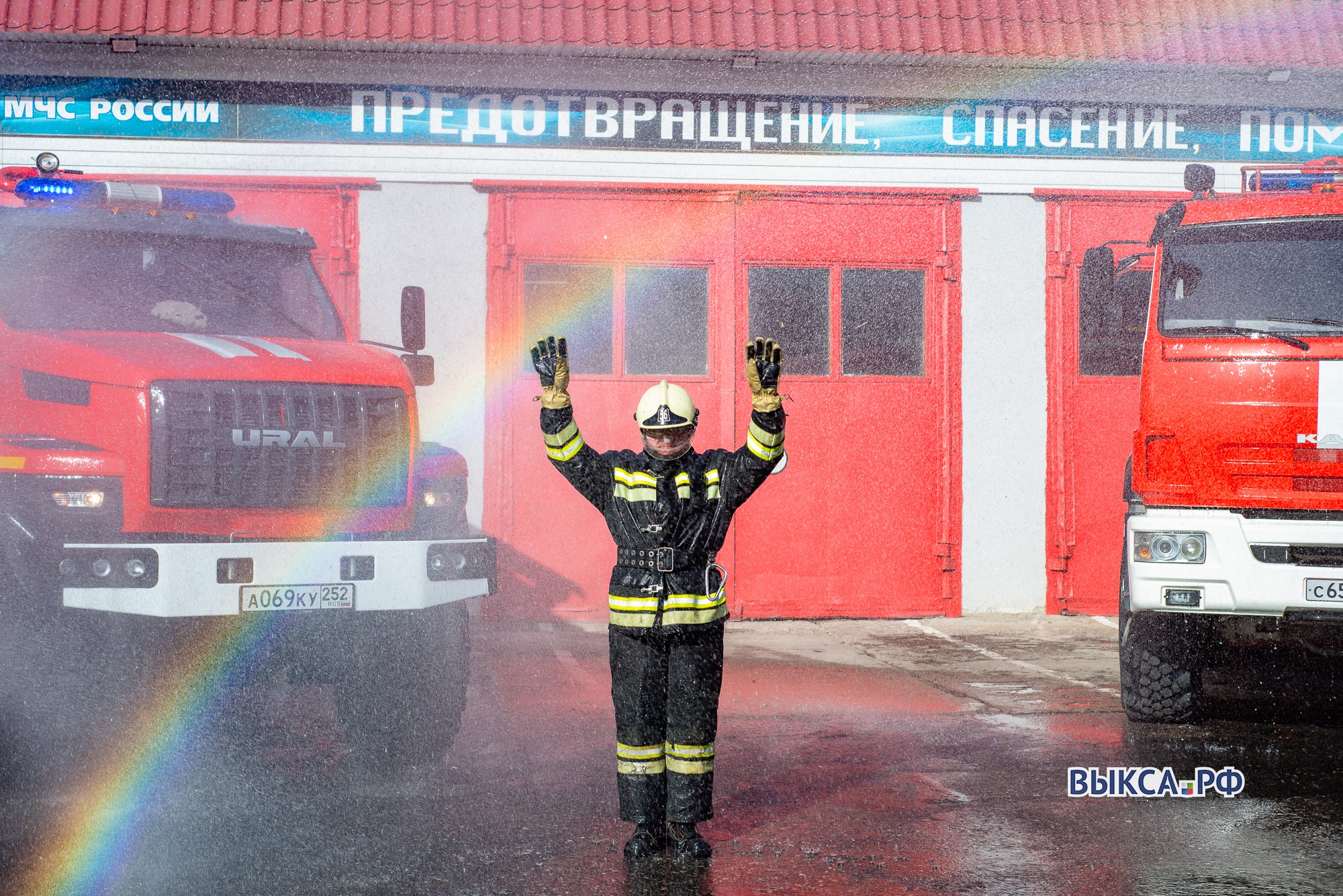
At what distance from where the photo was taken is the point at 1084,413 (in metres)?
11.6

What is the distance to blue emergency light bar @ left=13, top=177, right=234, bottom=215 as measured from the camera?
22.8 ft

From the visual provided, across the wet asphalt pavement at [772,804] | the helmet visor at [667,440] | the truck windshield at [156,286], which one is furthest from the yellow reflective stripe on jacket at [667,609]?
the truck windshield at [156,286]

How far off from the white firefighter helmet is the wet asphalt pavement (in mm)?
1563

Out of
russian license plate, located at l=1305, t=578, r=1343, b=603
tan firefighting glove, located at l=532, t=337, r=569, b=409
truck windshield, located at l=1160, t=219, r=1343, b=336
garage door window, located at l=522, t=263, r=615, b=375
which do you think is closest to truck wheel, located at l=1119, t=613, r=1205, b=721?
russian license plate, located at l=1305, t=578, r=1343, b=603

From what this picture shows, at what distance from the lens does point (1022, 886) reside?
4.69 meters

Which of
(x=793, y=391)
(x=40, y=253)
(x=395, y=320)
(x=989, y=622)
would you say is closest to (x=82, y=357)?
(x=40, y=253)

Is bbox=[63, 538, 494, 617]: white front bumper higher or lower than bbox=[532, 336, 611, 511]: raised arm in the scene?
lower

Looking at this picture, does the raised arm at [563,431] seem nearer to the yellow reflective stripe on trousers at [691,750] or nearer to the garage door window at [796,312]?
the yellow reflective stripe on trousers at [691,750]

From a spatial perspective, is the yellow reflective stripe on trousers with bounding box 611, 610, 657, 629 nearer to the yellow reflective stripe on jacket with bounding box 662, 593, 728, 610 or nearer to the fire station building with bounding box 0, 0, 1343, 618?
the yellow reflective stripe on jacket with bounding box 662, 593, 728, 610

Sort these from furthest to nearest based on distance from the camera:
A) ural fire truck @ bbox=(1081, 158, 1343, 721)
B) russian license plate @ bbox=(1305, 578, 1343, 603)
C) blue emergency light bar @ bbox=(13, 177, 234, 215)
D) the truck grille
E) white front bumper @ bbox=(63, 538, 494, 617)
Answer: blue emergency light bar @ bbox=(13, 177, 234, 215), ural fire truck @ bbox=(1081, 158, 1343, 721), russian license plate @ bbox=(1305, 578, 1343, 603), the truck grille, white front bumper @ bbox=(63, 538, 494, 617)

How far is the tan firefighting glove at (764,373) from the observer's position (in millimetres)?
4918

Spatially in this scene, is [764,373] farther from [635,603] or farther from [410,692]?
[410,692]

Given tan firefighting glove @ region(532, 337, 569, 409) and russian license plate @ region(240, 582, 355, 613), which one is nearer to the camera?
tan firefighting glove @ region(532, 337, 569, 409)

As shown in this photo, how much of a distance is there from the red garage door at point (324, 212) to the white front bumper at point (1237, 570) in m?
6.59
